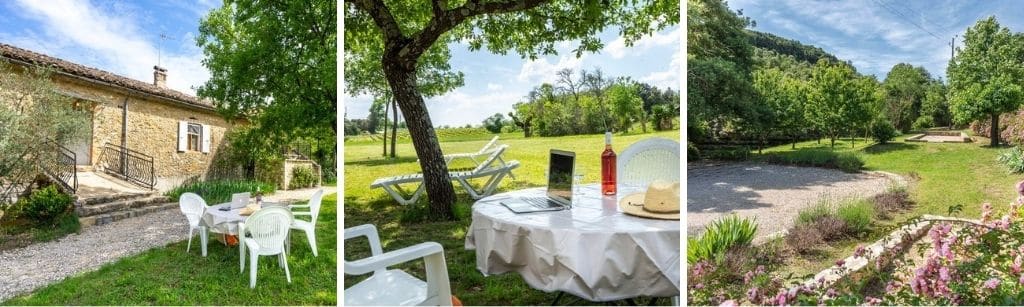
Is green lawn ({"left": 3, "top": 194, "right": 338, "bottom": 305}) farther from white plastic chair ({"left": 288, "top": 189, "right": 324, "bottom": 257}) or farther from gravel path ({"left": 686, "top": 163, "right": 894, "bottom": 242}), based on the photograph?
gravel path ({"left": 686, "top": 163, "right": 894, "bottom": 242})

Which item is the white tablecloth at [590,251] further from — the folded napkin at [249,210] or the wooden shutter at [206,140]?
the wooden shutter at [206,140]

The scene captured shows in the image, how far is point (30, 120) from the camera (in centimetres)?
304

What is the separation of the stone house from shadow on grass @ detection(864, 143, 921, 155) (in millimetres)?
3320

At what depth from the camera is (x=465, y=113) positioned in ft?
13.6

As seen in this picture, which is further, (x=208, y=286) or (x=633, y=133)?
(x=633, y=133)

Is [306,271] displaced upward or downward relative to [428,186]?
downward

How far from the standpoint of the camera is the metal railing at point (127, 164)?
3.14 metres

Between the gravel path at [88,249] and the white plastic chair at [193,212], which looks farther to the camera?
the white plastic chair at [193,212]

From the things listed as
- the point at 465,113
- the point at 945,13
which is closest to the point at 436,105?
the point at 465,113

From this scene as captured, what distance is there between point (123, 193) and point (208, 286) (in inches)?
29.0

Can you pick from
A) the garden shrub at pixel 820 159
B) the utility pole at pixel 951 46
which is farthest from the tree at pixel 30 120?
the utility pole at pixel 951 46

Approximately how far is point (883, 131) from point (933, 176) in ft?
0.98

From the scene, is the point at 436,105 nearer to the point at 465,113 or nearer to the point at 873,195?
the point at 465,113

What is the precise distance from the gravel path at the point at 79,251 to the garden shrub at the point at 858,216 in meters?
3.44
